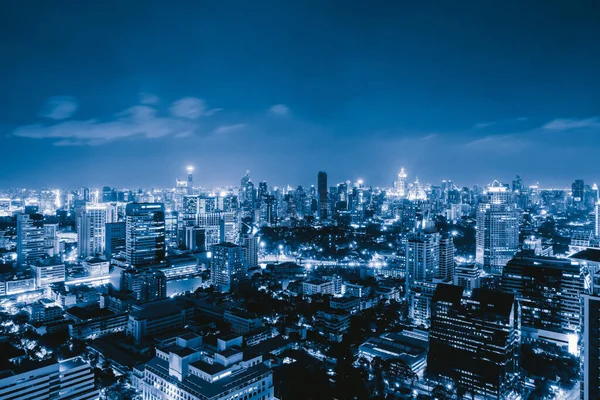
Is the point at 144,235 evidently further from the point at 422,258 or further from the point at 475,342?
the point at 475,342

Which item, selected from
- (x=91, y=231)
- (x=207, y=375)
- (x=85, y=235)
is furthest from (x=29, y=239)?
(x=207, y=375)

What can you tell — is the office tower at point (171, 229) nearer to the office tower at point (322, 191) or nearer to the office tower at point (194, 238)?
the office tower at point (194, 238)

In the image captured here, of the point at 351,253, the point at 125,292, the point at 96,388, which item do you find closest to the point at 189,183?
the point at 351,253

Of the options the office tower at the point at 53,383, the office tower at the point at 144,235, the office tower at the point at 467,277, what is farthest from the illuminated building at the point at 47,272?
the office tower at the point at 467,277

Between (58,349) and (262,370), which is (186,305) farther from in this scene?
(262,370)

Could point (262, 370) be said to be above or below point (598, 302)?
below

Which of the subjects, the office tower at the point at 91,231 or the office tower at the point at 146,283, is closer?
the office tower at the point at 146,283
